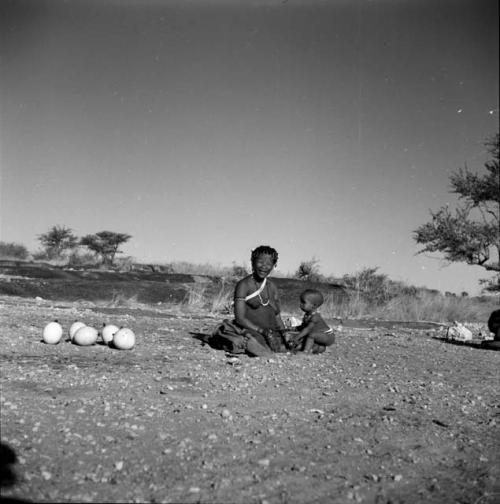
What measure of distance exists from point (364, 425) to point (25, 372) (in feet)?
10.2

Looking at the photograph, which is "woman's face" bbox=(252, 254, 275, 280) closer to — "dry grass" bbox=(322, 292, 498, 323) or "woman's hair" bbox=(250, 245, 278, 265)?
"woman's hair" bbox=(250, 245, 278, 265)

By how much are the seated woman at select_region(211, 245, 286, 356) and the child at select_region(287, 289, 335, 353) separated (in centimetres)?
23

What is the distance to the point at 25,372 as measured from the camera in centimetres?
505

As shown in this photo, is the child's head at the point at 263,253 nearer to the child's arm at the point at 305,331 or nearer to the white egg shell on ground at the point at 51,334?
the child's arm at the point at 305,331

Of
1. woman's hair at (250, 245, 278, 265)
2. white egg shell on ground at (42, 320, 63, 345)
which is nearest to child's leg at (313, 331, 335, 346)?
woman's hair at (250, 245, 278, 265)

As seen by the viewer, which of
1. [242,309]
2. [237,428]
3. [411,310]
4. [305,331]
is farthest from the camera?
[411,310]

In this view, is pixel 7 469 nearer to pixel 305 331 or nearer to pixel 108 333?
pixel 108 333

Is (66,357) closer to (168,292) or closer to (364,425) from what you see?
(364,425)

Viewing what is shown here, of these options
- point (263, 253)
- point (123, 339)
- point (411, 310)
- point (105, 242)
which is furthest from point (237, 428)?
point (105, 242)

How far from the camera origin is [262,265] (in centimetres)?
727

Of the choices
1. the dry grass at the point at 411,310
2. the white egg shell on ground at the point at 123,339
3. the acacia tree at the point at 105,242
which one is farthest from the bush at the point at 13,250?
Answer: the white egg shell on ground at the point at 123,339

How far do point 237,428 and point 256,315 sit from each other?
348cm

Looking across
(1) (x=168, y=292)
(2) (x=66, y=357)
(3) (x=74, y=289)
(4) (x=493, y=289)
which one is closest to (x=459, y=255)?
(4) (x=493, y=289)

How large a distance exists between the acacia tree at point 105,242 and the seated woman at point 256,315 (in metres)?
37.8
